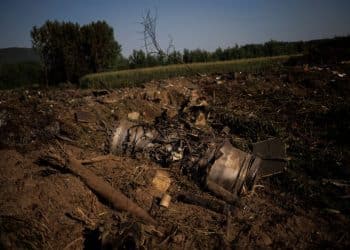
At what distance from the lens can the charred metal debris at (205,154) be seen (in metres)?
4.23

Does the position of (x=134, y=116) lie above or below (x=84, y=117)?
below

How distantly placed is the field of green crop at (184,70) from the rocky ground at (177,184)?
7.15 m

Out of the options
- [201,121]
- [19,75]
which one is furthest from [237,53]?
[19,75]

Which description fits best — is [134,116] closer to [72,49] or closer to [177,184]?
[177,184]

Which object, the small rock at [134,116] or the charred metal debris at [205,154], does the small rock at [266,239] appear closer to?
the charred metal debris at [205,154]

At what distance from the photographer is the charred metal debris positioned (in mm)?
4234

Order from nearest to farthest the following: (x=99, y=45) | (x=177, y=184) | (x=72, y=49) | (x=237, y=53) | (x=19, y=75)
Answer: (x=177, y=184)
(x=237, y=53)
(x=72, y=49)
(x=99, y=45)
(x=19, y=75)

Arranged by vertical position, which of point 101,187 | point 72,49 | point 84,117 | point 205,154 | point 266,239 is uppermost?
point 72,49

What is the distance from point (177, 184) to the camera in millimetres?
4633

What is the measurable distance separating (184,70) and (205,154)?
12.9 meters

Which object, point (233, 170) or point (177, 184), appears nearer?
point (233, 170)

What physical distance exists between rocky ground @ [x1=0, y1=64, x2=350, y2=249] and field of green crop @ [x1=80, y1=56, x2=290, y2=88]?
282 inches

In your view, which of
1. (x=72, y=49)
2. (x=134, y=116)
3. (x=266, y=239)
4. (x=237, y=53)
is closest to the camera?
(x=266, y=239)

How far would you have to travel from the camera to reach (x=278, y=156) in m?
4.75
